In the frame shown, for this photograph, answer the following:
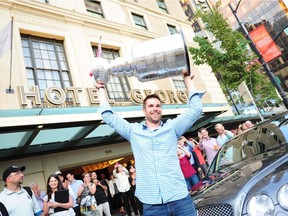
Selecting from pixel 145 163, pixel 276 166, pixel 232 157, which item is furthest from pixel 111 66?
pixel 232 157

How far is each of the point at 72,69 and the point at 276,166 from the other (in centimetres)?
1030

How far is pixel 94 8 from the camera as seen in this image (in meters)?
15.0

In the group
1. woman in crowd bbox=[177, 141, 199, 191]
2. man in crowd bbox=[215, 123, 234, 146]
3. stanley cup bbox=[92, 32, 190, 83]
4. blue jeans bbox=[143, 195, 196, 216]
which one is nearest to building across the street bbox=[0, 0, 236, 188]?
woman in crowd bbox=[177, 141, 199, 191]

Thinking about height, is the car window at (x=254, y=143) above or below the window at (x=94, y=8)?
below

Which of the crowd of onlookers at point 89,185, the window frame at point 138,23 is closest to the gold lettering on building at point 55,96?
the crowd of onlookers at point 89,185

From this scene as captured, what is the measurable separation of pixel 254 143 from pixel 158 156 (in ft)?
7.51

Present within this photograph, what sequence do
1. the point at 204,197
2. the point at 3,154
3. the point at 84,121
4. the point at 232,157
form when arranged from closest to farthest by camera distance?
the point at 204,197 → the point at 232,157 → the point at 84,121 → the point at 3,154

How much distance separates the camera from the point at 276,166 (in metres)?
2.65

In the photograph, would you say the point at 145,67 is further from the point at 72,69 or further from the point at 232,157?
the point at 72,69

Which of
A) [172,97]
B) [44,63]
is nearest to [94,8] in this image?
[44,63]

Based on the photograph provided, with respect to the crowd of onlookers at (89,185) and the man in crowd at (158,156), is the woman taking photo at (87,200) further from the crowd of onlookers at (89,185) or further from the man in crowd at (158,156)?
the man in crowd at (158,156)

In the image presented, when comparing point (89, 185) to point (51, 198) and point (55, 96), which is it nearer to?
point (51, 198)

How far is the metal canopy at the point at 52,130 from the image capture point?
7.18 m

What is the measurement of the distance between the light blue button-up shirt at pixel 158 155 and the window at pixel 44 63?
8.26 m
